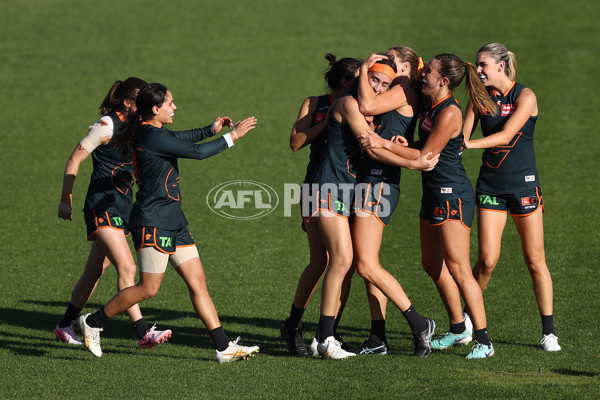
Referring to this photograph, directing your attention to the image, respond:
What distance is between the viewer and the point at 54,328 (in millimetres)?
7613

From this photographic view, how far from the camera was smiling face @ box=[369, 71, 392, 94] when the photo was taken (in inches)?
246

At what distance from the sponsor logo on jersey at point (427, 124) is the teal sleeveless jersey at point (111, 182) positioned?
234cm

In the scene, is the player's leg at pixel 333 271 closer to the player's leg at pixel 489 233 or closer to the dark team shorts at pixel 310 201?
the dark team shorts at pixel 310 201

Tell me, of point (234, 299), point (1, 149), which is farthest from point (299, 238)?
point (1, 149)

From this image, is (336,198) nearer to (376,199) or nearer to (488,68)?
(376,199)

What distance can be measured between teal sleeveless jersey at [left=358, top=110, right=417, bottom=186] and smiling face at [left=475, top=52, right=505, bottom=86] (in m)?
0.78

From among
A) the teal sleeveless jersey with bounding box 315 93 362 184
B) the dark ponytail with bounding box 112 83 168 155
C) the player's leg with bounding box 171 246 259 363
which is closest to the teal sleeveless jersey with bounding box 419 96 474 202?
the teal sleeveless jersey with bounding box 315 93 362 184

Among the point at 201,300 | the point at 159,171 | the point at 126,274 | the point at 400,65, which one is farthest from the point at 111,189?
the point at 400,65

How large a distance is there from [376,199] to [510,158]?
1.21 metres

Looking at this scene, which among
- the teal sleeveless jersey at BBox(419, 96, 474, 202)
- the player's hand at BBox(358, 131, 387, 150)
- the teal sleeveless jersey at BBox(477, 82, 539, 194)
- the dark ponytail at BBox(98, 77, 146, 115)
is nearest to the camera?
the player's hand at BBox(358, 131, 387, 150)

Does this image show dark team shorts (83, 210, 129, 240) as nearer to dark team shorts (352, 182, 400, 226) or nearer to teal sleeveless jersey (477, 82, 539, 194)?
dark team shorts (352, 182, 400, 226)

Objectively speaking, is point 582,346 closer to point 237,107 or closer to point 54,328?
point 54,328

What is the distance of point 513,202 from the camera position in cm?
673

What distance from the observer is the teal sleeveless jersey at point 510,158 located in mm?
6699
